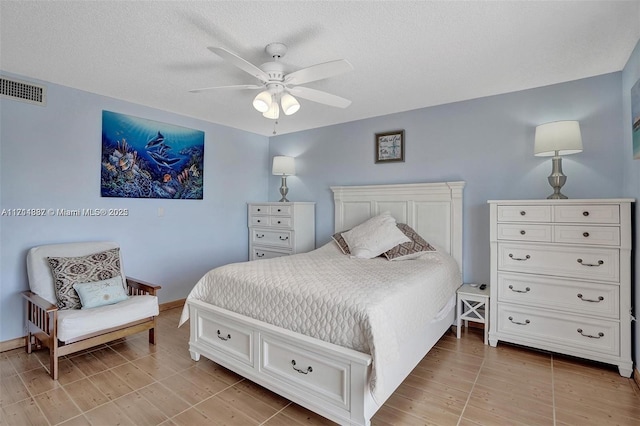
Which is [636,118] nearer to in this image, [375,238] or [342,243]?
[375,238]

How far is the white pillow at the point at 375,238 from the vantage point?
10.7ft

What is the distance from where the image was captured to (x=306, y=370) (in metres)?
1.90

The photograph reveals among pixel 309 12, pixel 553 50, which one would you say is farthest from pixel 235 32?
pixel 553 50

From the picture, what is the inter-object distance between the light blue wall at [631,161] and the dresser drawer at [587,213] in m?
0.14

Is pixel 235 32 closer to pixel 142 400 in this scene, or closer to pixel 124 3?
pixel 124 3

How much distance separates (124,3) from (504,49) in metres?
2.51

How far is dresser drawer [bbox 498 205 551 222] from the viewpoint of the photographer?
8.70 feet

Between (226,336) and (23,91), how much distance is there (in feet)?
9.16

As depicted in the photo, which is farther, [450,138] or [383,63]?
[450,138]

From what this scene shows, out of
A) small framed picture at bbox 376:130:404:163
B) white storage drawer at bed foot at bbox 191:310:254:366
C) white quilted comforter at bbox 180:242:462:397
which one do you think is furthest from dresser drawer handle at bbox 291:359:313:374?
small framed picture at bbox 376:130:404:163

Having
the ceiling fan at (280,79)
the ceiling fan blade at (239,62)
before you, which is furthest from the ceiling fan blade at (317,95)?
the ceiling fan blade at (239,62)

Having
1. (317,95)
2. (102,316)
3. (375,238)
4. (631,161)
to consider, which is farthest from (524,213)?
(102,316)

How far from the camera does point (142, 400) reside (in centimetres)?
209

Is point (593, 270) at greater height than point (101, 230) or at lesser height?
lesser
